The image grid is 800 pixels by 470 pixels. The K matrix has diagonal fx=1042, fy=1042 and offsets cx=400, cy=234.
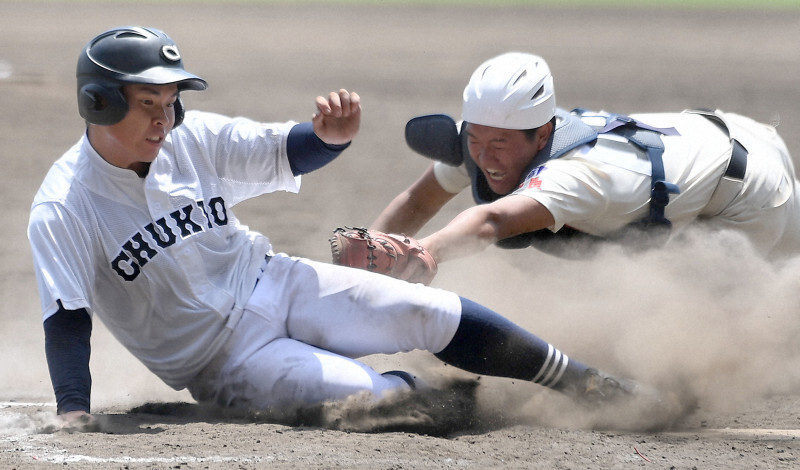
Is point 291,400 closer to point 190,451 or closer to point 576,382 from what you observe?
point 190,451

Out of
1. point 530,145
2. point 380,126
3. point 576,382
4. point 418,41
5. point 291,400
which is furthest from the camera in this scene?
point 418,41

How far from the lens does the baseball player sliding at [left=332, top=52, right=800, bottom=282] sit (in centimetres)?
391

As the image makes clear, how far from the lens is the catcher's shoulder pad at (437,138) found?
4480 millimetres

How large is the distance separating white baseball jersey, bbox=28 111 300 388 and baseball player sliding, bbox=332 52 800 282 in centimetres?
42

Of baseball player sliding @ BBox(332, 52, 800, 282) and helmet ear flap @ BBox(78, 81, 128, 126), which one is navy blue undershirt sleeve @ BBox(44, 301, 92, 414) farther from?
baseball player sliding @ BBox(332, 52, 800, 282)

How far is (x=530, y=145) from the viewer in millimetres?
4270

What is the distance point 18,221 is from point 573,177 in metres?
4.61

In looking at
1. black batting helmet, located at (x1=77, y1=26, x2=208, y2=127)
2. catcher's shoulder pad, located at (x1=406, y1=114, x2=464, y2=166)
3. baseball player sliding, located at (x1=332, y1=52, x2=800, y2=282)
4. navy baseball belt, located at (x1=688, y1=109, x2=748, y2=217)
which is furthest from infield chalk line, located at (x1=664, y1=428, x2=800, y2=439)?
black batting helmet, located at (x1=77, y1=26, x2=208, y2=127)

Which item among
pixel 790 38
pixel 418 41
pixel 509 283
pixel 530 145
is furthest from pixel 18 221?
pixel 790 38

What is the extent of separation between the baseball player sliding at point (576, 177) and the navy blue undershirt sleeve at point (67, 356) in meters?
0.96

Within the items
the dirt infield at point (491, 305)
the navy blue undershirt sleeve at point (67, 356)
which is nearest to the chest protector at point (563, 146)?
the dirt infield at point (491, 305)

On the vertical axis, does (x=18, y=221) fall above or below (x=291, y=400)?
below

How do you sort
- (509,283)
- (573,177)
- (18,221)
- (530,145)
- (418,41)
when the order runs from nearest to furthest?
(573,177) → (530,145) → (509,283) → (18,221) → (418,41)

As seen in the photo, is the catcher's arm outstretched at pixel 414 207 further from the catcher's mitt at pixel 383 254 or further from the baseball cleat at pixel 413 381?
the baseball cleat at pixel 413 381
